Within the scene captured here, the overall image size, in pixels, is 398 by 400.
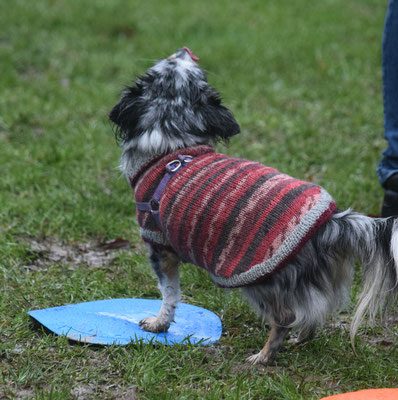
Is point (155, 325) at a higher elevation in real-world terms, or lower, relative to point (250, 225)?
lower

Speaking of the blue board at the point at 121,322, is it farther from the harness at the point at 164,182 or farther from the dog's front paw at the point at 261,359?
the harness at the point at 164,182

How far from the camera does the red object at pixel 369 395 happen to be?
2.28m

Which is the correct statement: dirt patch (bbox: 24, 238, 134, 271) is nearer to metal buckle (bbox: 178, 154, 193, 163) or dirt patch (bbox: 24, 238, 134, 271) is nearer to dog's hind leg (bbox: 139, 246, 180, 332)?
dog's hind leg (bbox: 139, 246, 180, 332)

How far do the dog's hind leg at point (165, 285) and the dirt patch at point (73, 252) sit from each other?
2.94 ft

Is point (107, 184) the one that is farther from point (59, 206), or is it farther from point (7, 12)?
point (7, 12)

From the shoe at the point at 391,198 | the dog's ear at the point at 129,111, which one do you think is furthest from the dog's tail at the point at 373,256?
the shoe at the point at 391,198

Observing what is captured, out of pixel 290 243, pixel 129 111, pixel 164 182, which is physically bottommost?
pixel 290 243

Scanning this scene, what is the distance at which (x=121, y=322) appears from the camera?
2973mm

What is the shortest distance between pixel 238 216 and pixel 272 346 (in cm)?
61

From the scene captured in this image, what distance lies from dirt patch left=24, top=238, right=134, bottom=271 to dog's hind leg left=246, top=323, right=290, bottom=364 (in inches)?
54.6

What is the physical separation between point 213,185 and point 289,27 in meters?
6.36

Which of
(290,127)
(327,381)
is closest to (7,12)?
(290,127)

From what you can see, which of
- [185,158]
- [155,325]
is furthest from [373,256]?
[155,325]

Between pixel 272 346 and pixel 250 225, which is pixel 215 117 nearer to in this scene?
pixel 250 225
